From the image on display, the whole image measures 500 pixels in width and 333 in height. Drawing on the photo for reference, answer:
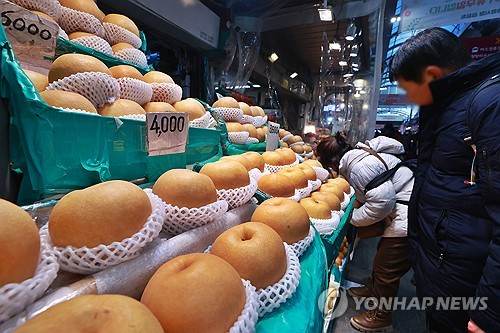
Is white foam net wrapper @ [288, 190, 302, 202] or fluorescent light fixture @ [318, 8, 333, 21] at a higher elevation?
fluorescent light fixture @ [318, 8, 333, 21]

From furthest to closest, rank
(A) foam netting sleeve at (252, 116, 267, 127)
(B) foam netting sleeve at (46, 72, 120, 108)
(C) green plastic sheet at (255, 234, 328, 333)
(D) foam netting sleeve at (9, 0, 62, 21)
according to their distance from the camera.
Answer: (A) foam netting sleeve at (252, 116, 267, 127), (D) foam netting sleeve at (9, 0, 62, 21), (B) foam netting sleeve at (46, 72, 120, 108), (C) green plastic sheet at (255, 234, 328, 333)

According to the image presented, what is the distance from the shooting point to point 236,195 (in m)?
1.10

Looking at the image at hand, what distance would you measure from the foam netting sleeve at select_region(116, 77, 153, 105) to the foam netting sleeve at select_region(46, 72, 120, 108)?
92mm

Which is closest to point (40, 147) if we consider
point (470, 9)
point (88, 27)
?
point (88, 27)

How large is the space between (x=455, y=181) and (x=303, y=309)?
3.47 feet

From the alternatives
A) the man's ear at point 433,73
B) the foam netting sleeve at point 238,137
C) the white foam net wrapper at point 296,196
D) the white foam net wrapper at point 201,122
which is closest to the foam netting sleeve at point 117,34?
the white foam net wrapper at point 201,122

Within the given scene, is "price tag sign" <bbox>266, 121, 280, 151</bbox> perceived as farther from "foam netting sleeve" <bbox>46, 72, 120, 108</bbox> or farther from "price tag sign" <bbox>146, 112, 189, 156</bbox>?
"foam netting sleeve" <bbox>46, 72, 120, 108</bbox>

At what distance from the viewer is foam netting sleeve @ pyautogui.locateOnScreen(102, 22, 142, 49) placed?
5.40 feet

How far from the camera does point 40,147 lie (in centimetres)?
74

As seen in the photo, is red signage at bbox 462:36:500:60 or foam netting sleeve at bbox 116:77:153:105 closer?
foam netting sleeve at bbox 116:77:153:105
